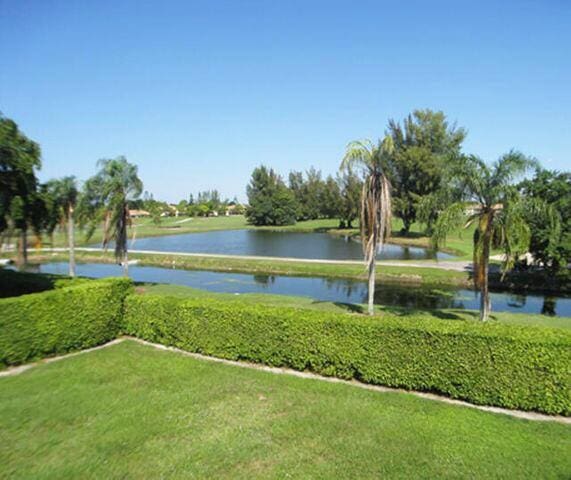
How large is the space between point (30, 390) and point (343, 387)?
21.6 ft

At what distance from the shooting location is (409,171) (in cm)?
5566

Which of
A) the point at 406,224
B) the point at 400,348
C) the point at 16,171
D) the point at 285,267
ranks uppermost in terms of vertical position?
the point at 16,171

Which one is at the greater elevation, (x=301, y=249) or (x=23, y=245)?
(x=23, y=245)

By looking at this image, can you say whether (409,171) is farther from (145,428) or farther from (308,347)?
(145,428)

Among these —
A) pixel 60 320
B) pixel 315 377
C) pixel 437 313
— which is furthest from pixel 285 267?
pixel 315 377

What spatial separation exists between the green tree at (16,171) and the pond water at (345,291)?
51.1 feet

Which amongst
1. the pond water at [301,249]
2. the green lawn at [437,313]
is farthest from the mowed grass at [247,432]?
the pond water at [301,249]

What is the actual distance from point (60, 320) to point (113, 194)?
12673 mm

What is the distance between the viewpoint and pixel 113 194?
72.2 ft

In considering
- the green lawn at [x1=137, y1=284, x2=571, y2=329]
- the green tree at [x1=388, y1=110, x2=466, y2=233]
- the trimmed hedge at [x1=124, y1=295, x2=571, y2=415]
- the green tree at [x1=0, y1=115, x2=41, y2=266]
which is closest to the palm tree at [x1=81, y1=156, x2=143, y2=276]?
the green lawn at [x1=137, y1=284, x2=571, y2=329]

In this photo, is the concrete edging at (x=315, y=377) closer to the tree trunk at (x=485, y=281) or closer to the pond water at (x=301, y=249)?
the tree trunk at (x=485, y=281)

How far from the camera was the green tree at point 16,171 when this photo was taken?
12.1 meters

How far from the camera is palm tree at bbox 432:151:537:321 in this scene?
13.2 m

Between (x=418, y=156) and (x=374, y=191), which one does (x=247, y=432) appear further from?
(x=418, y=156)
